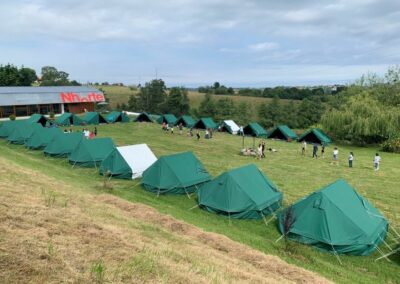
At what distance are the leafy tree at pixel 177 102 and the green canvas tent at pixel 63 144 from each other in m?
52.2

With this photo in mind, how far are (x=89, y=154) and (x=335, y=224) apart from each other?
1662 cm

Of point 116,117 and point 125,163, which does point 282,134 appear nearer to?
point 116,117

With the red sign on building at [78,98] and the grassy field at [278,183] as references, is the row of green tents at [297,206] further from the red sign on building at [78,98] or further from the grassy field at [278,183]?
the red sign on building at [78,98]

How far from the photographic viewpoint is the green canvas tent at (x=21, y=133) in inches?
1310

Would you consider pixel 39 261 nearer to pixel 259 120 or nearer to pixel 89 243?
pixel 89 243

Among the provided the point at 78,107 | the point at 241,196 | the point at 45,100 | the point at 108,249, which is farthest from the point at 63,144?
the point at 78,107

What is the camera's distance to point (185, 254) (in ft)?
28.3

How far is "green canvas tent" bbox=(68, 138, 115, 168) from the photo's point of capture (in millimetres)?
24169

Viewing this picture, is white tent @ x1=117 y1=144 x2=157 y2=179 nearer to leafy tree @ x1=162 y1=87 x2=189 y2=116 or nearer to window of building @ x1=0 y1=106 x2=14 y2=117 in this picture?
window of building @ x1=0 y1=106 x2=14 y2=117

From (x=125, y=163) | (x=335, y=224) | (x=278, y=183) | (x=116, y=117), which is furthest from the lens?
(x=116, y=117)

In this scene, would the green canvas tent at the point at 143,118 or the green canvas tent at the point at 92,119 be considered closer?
the green canvas tent at the point at 92,119

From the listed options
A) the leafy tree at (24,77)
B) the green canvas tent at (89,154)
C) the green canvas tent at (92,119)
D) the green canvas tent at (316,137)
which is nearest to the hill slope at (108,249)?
the green canvas tent at (89,154)

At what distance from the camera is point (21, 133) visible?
33.4m

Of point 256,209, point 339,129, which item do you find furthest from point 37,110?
point 256,209
